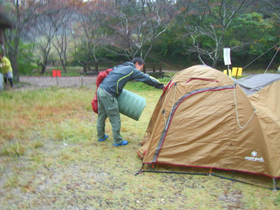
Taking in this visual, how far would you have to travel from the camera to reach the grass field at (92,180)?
2.70 m

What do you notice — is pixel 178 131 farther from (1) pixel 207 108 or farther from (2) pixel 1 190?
(2) pixel 1 190

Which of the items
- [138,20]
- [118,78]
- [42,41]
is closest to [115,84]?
[118,78]

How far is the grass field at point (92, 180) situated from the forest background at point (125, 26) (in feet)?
28.4

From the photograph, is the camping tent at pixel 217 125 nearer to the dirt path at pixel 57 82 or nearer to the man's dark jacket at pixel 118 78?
the man's dark jacket at pixel 118 78

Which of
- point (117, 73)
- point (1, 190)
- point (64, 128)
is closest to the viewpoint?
point (1, 190)

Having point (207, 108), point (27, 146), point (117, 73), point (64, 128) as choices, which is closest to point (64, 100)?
point (64, 128)

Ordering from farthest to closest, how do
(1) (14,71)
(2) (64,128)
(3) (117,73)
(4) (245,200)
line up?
(1) (14,71) < (2) (64,128) < (3) (117,73) < (4) (245,200)

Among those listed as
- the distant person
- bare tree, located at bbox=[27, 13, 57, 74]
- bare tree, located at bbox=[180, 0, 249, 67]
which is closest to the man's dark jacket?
the distant person

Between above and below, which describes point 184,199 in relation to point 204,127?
below

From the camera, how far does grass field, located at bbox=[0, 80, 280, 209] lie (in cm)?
270

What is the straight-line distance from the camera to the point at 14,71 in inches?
456

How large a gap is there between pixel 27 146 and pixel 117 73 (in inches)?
84.6

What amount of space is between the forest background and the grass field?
865cm

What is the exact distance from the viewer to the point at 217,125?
3307 mm
